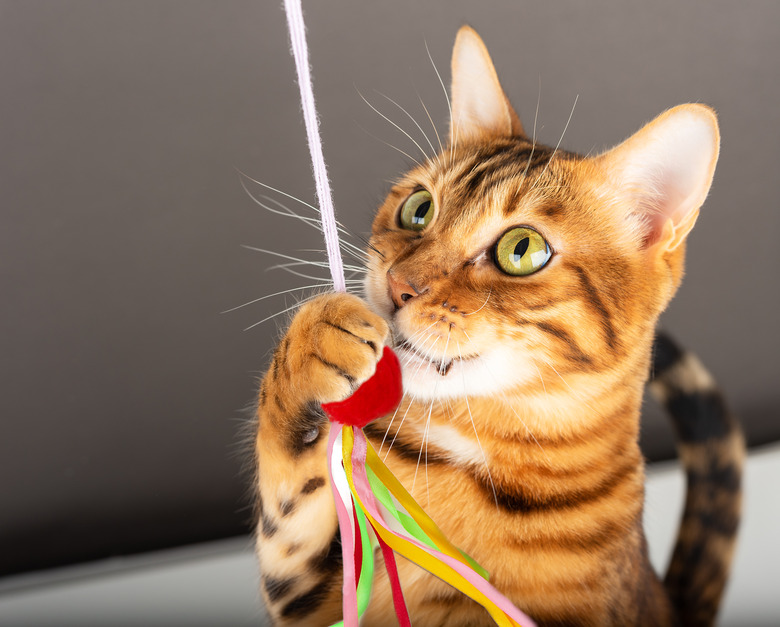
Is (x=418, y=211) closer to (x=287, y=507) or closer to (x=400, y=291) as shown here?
(x=400, y=291)

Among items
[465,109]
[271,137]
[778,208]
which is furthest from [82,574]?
[778,208]

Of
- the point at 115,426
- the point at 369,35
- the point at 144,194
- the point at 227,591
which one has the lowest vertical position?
the point at 227,591

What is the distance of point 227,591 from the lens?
72cm

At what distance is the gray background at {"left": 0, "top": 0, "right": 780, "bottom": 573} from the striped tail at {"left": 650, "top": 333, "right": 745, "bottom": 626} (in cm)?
25

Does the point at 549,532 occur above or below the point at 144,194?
below

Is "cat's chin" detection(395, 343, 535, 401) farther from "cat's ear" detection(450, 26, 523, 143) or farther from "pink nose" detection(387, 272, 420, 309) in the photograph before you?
"cat's ear" detection(450, 26, 523, 143)

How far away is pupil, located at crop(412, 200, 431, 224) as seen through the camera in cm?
48

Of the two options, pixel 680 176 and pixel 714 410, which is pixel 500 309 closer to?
pixel 680 176

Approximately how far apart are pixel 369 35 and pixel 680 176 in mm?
380

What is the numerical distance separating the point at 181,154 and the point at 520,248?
42 centimetres

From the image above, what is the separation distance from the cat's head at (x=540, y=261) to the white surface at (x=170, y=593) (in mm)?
305

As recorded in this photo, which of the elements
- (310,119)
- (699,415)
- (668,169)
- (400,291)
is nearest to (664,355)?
(699,415)

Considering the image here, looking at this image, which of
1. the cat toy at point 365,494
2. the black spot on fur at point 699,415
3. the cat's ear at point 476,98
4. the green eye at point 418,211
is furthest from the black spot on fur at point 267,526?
the black spot on fur at point 699,415

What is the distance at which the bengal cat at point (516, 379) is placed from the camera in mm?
402
